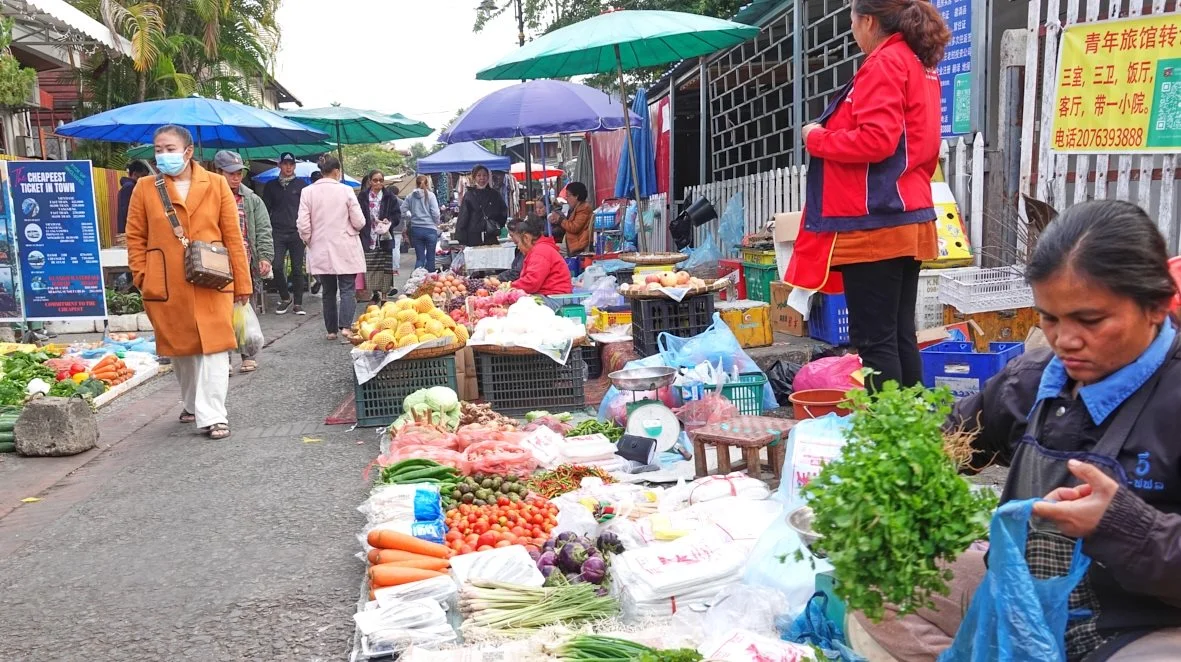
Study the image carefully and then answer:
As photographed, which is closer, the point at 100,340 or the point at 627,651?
the point at 627,651

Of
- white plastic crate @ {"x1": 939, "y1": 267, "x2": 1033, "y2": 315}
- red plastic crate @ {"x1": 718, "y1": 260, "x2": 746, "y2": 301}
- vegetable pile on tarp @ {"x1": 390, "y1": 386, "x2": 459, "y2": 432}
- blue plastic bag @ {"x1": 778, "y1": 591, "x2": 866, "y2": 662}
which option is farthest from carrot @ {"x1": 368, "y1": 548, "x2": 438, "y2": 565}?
red plastic crate @ {"x1": 718, "y1": 260, "x2": 746, "y2": 301}

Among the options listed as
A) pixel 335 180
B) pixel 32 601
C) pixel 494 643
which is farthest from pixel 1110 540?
pixel 335 180

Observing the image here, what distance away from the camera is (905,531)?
206cm

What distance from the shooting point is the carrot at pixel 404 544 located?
4.05m

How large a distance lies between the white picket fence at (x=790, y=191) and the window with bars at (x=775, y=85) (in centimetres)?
42

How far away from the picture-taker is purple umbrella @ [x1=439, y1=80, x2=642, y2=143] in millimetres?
13422

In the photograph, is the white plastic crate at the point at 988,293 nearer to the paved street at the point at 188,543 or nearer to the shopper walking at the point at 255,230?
the paved street at the point at 188,543

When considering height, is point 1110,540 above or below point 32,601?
above

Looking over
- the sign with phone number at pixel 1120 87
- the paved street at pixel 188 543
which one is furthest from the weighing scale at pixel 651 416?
the sign with phone number at pixel 1120 87

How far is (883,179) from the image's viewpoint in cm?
454

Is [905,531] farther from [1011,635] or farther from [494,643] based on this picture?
[494,643]

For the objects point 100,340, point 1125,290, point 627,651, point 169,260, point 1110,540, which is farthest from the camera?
point 100,340

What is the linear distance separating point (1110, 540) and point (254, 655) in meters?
2.95

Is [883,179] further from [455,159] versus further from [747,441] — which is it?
[455,159]
